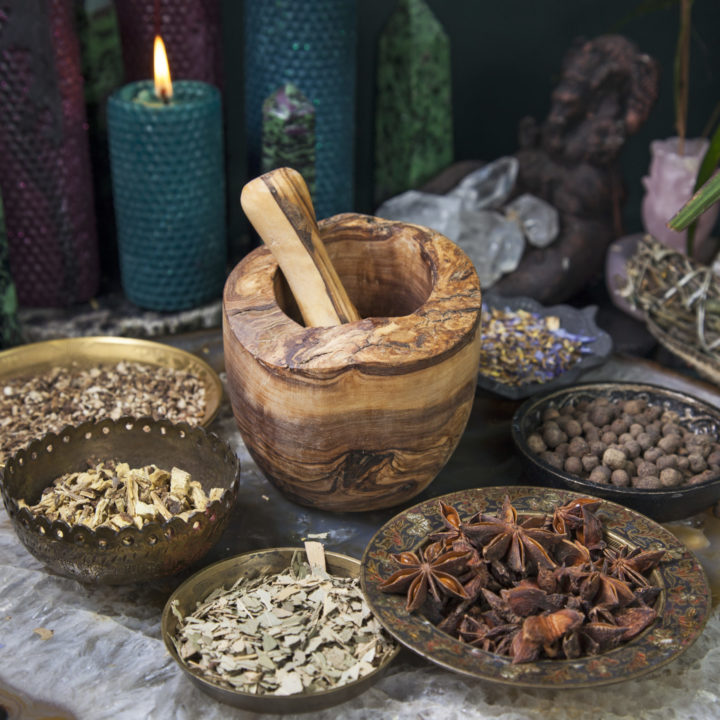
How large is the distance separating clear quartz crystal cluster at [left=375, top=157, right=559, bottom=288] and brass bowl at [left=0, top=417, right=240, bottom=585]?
0.96 m

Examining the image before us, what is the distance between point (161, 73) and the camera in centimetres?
171

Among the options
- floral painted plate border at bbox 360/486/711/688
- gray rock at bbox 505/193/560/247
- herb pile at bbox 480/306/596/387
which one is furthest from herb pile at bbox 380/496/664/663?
gray rock at bbox 505/193/560/247

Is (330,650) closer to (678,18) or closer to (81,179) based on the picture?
(81,179)

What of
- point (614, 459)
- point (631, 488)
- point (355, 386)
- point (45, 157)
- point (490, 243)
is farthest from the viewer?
point (490, 243)

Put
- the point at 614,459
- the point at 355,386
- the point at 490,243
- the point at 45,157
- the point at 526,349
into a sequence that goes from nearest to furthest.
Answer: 1. the point at 355,386
2. the point at 614,459
3. the point at 526,349
4. the point at 45,157
5. the point at 490,243

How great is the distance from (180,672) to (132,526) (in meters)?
0.17

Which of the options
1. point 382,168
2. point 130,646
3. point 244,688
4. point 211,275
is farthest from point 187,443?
point 382,168

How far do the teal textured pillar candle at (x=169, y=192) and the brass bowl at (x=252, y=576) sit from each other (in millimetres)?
815

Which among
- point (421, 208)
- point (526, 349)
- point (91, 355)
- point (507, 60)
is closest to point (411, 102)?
point (421, 208)

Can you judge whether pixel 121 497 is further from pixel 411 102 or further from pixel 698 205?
pixel 411 102

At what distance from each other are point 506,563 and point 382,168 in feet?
4.30

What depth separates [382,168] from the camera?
2.25m

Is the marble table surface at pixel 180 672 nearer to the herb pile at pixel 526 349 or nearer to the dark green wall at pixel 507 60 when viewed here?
the herb pile at pixel 526 349

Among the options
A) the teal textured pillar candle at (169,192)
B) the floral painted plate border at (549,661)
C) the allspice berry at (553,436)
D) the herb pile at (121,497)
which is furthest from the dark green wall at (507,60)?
the floral painted plate border at (549,661)
